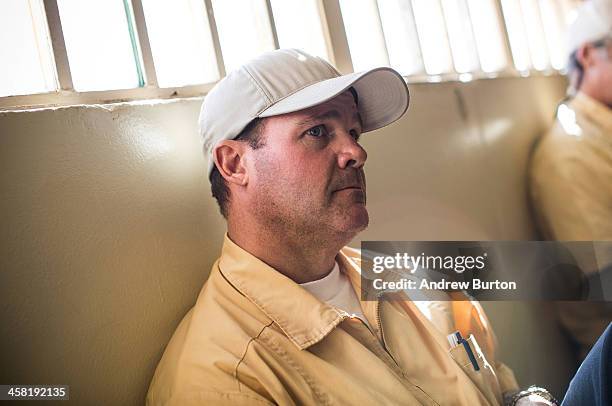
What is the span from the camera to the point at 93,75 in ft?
3.43

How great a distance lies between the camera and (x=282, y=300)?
2.97 ft

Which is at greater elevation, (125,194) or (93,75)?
(93,75)

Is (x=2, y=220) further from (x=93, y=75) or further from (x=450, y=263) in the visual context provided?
(x=450, y=263)

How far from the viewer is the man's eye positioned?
38.7 inches

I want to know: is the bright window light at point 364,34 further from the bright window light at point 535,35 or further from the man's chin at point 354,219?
the bright window light at point 535,35

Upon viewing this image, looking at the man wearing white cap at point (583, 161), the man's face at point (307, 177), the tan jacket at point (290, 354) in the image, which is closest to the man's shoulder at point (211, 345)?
the tan jacket at point (290, 354)

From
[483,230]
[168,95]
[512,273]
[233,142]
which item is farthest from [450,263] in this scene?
[168,95]

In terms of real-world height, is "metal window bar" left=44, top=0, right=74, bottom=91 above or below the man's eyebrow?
above

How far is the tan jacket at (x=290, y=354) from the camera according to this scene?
2.68 ft

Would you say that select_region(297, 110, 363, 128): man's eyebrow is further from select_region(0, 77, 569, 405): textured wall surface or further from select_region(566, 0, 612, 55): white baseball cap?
select_region(566, 0, 612, 55): white baseball cap

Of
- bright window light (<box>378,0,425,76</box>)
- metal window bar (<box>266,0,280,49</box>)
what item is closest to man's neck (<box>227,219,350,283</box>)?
metal window bar (<box>266,0,280,49</box>)

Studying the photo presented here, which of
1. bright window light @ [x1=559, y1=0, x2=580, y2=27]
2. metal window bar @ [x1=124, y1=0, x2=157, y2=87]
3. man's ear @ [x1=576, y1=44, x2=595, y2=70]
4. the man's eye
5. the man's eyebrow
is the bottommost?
the man's eye

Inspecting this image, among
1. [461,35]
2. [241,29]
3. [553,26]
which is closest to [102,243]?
[241,29]

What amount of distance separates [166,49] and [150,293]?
461 millimetres
